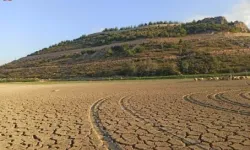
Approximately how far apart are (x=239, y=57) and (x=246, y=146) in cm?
5513

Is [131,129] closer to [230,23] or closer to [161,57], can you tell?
[161,57]

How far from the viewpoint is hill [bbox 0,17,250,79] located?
57.8m

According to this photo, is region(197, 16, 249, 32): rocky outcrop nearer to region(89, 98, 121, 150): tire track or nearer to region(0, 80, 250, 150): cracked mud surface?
region(0, 80, 250, 150): cracked mud surface

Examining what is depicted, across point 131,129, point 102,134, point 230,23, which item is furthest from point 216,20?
point 102,134

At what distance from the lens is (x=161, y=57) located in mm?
65688

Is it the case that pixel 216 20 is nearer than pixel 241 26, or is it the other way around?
pixel 241 26

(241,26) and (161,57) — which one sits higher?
(241,26)

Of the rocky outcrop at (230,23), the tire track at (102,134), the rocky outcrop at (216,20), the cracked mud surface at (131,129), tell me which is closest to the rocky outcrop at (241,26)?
the rocky outcrop at (230,23)

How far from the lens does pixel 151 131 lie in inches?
339

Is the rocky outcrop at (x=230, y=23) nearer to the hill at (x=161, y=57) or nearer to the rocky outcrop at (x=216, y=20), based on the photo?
the rocky outcrop at (x=216, y=20)

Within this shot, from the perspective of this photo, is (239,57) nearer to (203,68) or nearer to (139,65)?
(203,68)

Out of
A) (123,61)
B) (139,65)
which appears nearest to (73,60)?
(123,61)

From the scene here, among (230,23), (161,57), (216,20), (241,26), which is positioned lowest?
(161,57)

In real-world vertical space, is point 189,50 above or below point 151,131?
above
